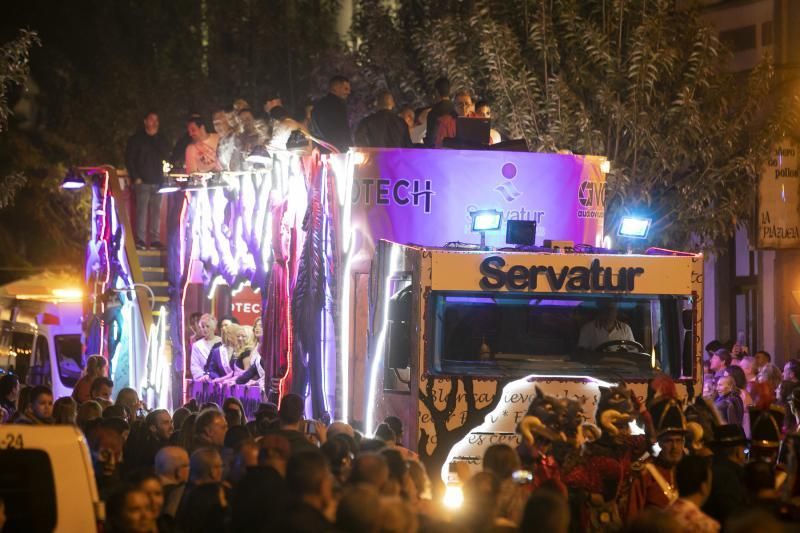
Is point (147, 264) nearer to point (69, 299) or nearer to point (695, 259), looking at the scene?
point (69, 299)

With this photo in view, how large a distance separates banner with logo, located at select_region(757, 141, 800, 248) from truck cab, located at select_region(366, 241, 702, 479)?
12175 millimetres

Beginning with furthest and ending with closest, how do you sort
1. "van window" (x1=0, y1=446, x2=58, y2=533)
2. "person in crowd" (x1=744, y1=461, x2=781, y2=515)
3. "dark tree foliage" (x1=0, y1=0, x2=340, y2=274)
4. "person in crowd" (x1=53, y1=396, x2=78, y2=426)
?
"dark tree foliage" (x1=0, y1=0, x2=340, y2=274) → "person in crowd" (x1=53, y1=396, x2=78, y2=426) → "person in crowd" (x1=744, y1=461, x2=781, y2=515) → "van window" (x1=0, y1=446, x2=58, y2=533)

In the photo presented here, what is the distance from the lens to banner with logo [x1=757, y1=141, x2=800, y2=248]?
25.1m

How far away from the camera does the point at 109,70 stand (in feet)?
126

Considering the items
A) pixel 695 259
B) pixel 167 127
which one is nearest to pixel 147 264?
pixel 695 259

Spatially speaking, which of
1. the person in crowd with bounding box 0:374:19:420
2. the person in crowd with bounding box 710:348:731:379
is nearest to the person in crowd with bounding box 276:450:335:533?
the person in crowd with bounding box 0:374:19:420

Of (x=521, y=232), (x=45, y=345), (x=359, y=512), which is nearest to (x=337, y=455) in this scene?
(x=359, y=512)

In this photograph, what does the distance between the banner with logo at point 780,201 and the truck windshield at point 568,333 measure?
39.8 ft

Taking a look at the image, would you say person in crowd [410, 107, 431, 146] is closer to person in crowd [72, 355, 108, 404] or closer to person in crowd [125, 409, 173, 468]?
person in crowd [72, 355, 108, 404]

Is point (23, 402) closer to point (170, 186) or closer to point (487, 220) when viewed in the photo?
point (487, 220)

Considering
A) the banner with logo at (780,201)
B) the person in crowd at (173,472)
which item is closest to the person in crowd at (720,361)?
the banner with logo at (780,201)

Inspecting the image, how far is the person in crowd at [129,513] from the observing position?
303 inches

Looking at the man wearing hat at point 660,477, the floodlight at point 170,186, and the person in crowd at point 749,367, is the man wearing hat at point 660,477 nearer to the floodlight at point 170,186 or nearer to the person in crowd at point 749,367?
the person in crowd at point 749,367

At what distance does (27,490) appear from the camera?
7.22m
